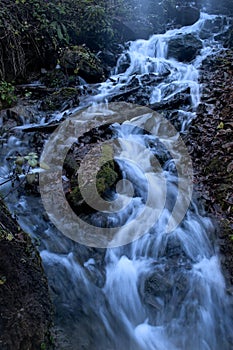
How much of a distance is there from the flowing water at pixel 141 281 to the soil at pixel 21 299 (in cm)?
54

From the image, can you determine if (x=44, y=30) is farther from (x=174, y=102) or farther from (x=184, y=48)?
(x=184, y=48)

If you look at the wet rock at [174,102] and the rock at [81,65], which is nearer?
the wet rock at [174,102]

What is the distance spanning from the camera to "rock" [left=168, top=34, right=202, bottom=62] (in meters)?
10.9

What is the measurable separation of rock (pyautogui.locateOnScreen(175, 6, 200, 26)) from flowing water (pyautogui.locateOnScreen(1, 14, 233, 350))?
10.4 metres

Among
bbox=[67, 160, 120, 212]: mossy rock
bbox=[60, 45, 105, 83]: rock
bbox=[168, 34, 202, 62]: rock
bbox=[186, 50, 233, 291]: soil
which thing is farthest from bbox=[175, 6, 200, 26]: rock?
bbox=[67, 160, 120, 212]: mossy rock

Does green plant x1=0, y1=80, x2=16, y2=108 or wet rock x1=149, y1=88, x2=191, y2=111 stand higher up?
green plant x1=0, y1=80, x2=16, y2=108

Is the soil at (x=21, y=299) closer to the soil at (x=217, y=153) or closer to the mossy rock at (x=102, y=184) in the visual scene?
the mossy rock at (x=102, y=184)

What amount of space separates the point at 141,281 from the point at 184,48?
9424mm

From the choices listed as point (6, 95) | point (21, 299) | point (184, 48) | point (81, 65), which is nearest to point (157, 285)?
point (21, 299)

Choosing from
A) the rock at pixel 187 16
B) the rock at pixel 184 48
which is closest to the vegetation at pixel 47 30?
the rock at pixel 184 48

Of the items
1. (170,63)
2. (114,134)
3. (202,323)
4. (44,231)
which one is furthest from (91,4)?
(202,323)

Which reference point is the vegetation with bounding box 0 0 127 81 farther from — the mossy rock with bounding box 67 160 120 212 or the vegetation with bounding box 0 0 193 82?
the mossy rock with bounding box 67 160 120 212

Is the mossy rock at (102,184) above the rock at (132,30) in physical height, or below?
below

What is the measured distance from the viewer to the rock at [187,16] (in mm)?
13539
